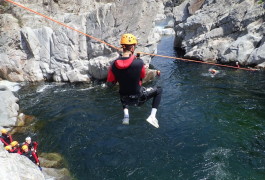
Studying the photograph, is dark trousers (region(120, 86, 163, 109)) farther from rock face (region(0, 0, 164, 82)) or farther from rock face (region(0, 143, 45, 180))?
rock face (region(0, 0, 164, 82))

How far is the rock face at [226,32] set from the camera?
21.1m

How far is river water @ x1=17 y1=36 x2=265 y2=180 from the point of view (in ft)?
32.3

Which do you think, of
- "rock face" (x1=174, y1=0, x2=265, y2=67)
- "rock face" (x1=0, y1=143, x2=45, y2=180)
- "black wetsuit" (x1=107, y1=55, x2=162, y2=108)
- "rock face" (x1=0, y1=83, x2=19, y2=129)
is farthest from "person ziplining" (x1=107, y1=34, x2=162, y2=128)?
"rock face" (x1=174, y1=0, x2=265, y2=67)

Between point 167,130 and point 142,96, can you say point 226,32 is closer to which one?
point 167,130

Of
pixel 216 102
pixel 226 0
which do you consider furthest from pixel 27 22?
pixel 226 0

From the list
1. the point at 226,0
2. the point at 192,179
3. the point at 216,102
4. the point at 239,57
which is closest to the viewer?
the point at 192,179

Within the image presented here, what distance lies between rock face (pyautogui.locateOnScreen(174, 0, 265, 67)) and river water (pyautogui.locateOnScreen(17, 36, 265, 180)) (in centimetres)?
258

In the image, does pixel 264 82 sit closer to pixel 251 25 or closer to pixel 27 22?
pixel 251 25

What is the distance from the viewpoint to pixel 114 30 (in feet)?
65.5

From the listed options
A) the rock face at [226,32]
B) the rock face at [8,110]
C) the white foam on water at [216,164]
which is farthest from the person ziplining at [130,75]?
the rock face at [226,32]

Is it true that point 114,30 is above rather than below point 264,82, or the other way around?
above

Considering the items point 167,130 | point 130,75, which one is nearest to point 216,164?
point 167,130

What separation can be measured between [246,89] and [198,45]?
10.9m

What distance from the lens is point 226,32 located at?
24.3 m
